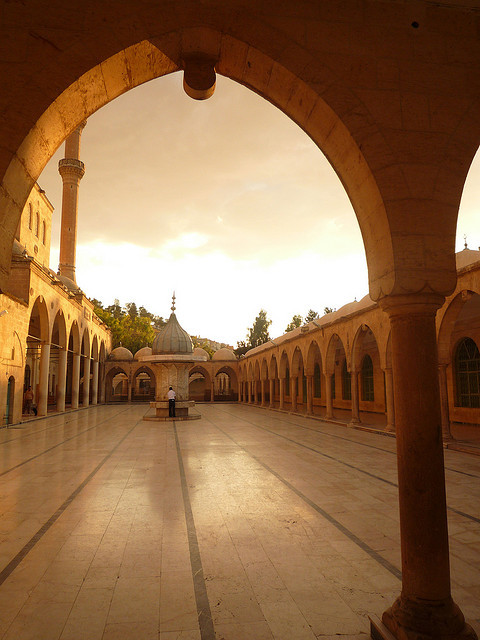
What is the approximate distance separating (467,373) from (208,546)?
48.7 ft

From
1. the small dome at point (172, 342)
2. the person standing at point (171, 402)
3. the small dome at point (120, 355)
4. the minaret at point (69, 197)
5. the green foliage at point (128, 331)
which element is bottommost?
the person standing at point (171, 402)

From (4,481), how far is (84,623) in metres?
5.13

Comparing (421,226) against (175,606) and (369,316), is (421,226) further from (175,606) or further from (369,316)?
(369,316)

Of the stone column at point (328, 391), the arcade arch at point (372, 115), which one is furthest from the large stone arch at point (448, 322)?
the arcade arch at point (372, 115)

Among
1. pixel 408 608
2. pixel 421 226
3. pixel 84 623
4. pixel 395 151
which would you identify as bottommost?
pixel 84 623

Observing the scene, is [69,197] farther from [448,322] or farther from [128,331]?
[448,322]

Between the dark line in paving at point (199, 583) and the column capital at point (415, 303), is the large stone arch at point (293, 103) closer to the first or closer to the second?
the column capital at point (415, 303)

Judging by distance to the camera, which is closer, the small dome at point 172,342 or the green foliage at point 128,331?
the small dome at point 172,342

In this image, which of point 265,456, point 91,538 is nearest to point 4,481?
point 91,538

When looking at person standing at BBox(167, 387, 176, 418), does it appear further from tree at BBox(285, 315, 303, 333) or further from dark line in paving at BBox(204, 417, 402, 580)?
tree at BBox(285, 315, 303, 333)

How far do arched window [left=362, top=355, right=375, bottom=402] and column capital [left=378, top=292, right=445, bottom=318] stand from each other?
842 inches

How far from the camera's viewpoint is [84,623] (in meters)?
3.10

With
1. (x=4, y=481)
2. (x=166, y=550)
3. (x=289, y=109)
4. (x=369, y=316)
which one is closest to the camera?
(x=289, y=109)

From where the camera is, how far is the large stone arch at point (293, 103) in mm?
3221
